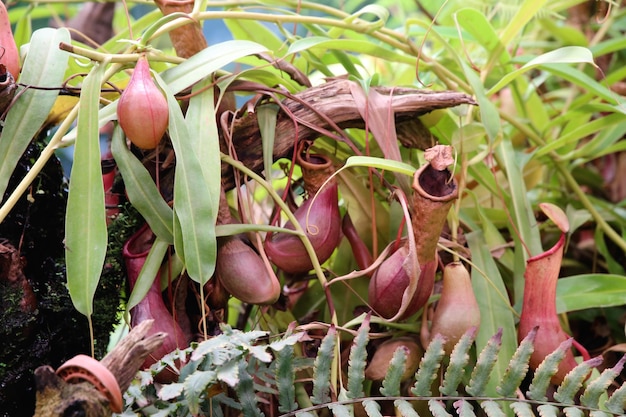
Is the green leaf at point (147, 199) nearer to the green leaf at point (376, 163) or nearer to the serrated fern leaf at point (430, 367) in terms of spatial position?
the green leaf at point (376, 163)

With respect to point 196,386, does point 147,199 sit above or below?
above

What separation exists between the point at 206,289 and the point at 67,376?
0.25 m

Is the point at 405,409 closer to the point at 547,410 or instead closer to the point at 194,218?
the point at 547,410

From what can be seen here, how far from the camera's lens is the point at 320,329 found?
0.79m

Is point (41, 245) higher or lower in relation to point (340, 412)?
higher

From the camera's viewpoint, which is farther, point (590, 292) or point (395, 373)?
point (590, 292)

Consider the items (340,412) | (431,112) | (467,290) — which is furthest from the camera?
(431,112)

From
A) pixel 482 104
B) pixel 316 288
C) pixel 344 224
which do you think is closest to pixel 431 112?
pixel 482 104

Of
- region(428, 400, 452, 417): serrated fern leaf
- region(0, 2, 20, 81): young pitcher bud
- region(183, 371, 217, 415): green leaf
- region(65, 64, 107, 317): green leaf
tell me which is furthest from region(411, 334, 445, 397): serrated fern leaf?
region(0, 2, 20, 81): young pitcher bud

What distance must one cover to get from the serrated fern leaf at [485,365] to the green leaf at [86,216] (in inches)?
17.2

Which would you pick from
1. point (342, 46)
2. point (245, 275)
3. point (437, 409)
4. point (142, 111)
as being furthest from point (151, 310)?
point (342, 46)

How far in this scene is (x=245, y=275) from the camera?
70 cm

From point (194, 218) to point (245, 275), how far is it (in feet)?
0.34

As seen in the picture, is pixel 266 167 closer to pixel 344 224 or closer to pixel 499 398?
pixel 344 224
